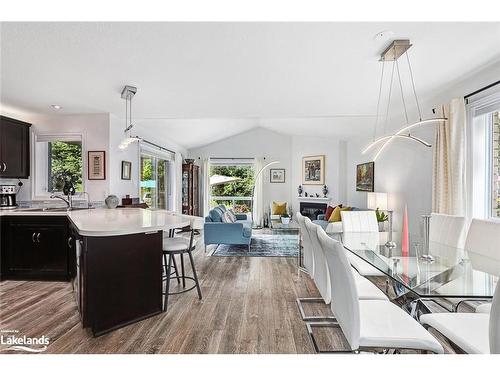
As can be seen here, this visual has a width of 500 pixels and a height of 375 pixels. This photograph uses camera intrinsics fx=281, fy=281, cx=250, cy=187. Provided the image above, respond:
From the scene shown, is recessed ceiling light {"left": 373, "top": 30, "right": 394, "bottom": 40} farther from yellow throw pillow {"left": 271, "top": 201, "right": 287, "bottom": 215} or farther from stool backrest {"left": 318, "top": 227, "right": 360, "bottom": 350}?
yellow throw pillow {"left": 271, "top": 201, "right": 287, "bottom": 215}

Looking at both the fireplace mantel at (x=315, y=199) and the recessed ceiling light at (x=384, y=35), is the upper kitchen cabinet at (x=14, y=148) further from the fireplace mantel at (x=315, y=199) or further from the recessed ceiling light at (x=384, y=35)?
the fireplace mantel at (x=315, y=199)

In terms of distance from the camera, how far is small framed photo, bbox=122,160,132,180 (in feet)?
15.1

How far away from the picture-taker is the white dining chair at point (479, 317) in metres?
1.19

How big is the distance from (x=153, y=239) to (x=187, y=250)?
47 cm

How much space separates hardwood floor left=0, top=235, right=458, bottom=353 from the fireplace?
14.3ft

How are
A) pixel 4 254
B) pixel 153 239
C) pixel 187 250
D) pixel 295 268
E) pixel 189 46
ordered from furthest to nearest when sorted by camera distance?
pixel 295 268 < pixel 4 254 < pixel 187 250 < pixel 153 239 < pixel 189 46

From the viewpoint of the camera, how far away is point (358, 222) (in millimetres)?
3438

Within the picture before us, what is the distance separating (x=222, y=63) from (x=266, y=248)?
3756mm

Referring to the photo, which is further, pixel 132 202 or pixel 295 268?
pixel 132 202

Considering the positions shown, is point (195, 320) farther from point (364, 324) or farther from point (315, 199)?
point (315, 199)

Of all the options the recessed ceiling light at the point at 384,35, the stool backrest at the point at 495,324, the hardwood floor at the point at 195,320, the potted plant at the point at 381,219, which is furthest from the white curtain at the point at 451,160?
the stool backrest at the point at 495,324

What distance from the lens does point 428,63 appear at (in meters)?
2.58

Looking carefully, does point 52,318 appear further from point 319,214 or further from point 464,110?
point 319,214
